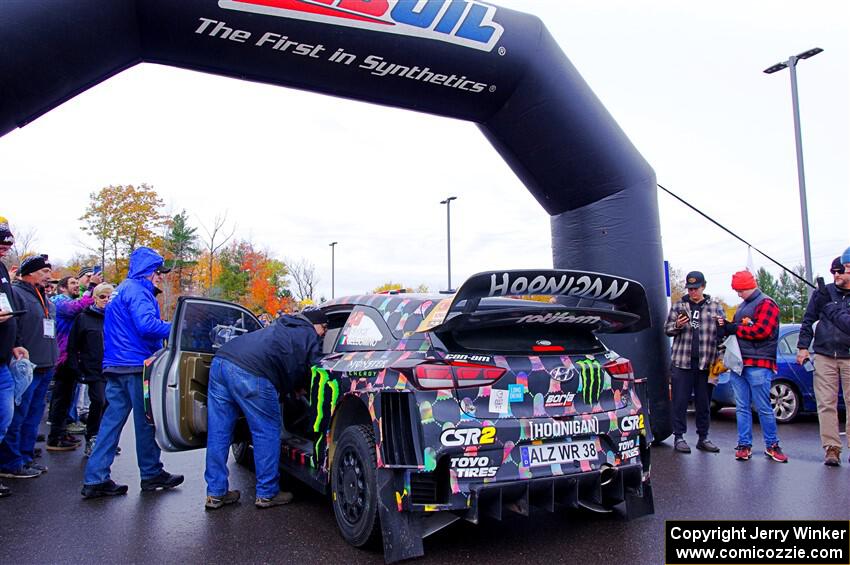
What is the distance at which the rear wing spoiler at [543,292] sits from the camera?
11.0 feet

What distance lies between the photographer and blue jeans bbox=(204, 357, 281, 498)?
4508mm

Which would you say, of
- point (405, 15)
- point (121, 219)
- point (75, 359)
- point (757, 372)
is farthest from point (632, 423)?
point (121, 219)

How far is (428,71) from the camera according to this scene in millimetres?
5738

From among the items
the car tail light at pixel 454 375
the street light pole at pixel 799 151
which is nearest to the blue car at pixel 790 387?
the street light pole at pixel 799 151

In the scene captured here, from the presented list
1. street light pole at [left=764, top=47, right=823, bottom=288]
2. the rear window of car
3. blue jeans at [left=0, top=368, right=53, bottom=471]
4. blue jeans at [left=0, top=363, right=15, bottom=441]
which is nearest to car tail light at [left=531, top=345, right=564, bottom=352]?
the rear window of car

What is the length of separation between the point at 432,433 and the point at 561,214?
14.1 feet

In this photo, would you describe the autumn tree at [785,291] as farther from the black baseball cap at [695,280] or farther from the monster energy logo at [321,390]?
the monster energy logo at [321,390]

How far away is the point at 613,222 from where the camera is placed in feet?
21.3

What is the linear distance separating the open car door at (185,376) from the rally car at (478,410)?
123 cm

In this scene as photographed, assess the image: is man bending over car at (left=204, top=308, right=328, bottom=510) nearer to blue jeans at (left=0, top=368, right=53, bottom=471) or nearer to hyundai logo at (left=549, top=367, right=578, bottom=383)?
hyundai logo at (left=549, top=367, right=578, bottom=383)

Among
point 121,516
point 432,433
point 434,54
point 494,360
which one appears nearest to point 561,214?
point 434,54

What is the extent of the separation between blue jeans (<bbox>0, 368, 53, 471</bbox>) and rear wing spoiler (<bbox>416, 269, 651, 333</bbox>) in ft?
14.6

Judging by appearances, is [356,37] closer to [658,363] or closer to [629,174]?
[629,174]

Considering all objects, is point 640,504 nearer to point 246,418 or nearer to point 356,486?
point 356,486
